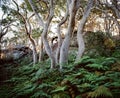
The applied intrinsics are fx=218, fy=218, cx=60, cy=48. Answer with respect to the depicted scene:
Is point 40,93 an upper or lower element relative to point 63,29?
lower

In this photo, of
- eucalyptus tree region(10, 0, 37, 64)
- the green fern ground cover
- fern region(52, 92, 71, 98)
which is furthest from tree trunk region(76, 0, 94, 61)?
eucalyptus tree region(10, 0, 37, 64)

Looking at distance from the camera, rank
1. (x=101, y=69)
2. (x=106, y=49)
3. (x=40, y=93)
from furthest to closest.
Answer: (x=106, y=49)
(x=101, y=69)
(x=40, y=93)

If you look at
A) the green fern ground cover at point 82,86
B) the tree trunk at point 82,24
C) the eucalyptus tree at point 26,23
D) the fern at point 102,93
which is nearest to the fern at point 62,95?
the green fern ground cover at point 82,86

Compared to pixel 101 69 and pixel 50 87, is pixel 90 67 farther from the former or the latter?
pixel 50 87

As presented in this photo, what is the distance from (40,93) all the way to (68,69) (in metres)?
2.67

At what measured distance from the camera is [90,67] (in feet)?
27.1

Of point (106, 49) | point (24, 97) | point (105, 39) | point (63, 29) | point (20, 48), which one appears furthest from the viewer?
point (63, 29)

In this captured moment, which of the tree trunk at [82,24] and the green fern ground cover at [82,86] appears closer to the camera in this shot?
the green fern ground cover at [82,86]

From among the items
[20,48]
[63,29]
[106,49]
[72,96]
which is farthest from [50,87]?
[63,29]

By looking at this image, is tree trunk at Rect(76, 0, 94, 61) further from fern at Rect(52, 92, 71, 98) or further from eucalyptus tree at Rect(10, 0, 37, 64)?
eucalyptus tree at Rect(10, 0, 37, 64)

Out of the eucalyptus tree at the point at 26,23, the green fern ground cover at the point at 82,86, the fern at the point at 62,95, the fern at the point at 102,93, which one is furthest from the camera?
the eucalyptus tree at the point at 26,23

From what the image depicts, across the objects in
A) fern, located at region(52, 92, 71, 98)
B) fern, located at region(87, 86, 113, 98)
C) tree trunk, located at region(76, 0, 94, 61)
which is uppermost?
tree trunk, located at region(76, 0, 94, 61)

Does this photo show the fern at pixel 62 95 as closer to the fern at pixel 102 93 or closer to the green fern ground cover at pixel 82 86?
the green fern ground cover at pixel 82 86

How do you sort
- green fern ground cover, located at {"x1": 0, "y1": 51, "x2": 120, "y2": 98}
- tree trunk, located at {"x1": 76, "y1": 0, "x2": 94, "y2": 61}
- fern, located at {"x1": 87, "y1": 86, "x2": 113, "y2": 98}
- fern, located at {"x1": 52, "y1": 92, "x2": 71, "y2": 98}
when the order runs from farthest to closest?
tree trunk, located at {"x1": 76, "y1": 0, "x2": 94, "y2": 61} → fern, located at {"x1": 52, "y1": 92, "x2": 71, "y2": 98} → green fern ground cover, located at {"x1": 0, "y1": 51, "x2": 120, "y2": 98} → fern, located at {"x1": 87, "y1": 86, "x2": 113, "y2": 98}
